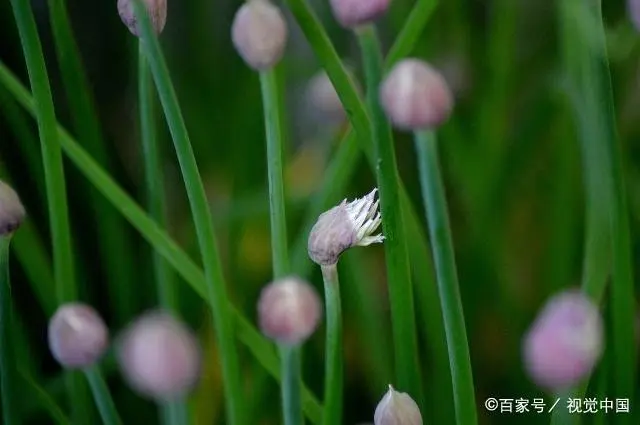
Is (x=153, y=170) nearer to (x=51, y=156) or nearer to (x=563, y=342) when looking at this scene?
(x=51, y=156)

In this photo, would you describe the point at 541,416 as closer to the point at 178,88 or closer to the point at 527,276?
the point at 527,276

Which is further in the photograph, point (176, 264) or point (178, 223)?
point (178, 223)

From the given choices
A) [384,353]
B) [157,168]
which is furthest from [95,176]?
[384,353]

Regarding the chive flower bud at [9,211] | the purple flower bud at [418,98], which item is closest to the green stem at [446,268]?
the purple flower bud at [418,98]

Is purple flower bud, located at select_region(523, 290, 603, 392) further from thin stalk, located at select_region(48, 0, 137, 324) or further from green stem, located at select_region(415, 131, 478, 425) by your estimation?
thin stalk, located at select_region(48, 0, 137, 324)

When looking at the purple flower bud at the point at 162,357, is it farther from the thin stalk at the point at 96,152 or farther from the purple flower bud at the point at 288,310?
the thin stalk at the point at 96,152
